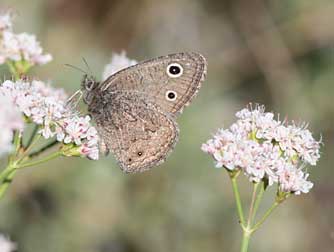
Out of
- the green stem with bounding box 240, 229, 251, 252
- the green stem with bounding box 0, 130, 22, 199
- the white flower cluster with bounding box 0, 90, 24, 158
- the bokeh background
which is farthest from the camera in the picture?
the bokeh background

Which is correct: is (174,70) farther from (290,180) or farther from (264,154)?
(290,180)

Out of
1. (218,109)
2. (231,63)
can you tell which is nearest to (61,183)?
(218,109)

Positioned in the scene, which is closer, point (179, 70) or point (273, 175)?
point (273, 175)

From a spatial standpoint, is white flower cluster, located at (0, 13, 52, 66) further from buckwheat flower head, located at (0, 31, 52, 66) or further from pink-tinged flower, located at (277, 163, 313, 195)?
pink-tinged flower, located at (277, 163, 313, 195)

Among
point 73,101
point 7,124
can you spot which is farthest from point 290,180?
point 7,124

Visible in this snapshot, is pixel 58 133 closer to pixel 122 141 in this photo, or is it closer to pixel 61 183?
pixel 122 141

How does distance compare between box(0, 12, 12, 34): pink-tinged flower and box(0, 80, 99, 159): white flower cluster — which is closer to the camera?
box(0, 80, 99, 159): white flower cluster

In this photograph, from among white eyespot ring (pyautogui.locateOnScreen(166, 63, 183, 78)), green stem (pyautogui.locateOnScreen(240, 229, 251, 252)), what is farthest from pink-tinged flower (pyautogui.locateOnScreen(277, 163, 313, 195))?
white eyespot ring (pyautogui.locateOnScreen(166, 63, 183, 78))
